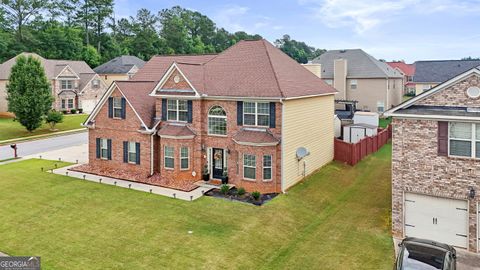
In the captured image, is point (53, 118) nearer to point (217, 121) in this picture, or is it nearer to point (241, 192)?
point (217, 121)

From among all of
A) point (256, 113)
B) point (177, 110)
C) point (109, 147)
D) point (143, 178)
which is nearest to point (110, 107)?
point (109, 147)

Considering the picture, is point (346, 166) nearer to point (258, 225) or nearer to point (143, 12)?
point (258, 225)

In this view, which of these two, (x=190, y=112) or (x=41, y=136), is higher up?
(x=190, y=112)

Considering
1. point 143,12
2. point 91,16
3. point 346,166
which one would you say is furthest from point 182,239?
point 143,12

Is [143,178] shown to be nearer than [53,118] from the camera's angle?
Yes

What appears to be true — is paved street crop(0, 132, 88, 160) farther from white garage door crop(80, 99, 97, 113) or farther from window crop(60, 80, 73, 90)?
white garage door crop(80, 99, 97, 113)

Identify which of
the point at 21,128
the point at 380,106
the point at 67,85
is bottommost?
the point at 21,128

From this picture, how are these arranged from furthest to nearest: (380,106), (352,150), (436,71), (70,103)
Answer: (70,103) → (380,106) → (436,71) → (352,150)

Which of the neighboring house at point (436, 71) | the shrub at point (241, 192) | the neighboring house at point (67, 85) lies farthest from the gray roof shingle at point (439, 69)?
the neighboring house at point (67, 85)
